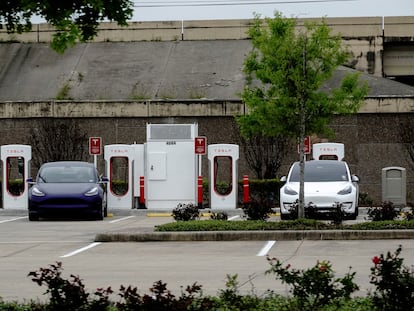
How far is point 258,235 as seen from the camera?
19.7 metres

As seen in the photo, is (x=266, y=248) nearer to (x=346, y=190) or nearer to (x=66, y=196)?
(x=346, y=190)

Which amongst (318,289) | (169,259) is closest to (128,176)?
(169,259)

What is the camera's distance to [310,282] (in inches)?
366

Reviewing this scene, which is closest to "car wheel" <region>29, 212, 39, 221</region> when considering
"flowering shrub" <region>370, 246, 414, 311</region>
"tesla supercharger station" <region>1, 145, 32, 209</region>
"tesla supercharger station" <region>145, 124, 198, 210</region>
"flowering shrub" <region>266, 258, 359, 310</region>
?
"tesla supercharger station" <region>1, 145, 32, 209</region>

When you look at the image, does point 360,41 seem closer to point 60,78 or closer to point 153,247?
point 60,78

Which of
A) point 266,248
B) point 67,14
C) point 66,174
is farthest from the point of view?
point 66,174

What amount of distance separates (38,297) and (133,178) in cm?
2114

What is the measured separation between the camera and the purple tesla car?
27406 millimetres

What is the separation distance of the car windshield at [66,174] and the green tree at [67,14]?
19.9 metres

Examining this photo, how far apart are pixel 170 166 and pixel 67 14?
23.4 m

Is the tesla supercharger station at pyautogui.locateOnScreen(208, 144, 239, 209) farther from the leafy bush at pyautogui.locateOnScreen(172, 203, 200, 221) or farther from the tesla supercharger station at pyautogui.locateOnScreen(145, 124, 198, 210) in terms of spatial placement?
the leafy bush at pyautogui.locateOnScreen(172, 203, 200, 221)

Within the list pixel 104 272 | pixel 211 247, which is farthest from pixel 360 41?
pixel 104 272

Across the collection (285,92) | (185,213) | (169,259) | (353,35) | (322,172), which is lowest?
(169,259)

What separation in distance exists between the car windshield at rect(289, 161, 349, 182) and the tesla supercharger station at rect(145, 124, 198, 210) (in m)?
5.21
